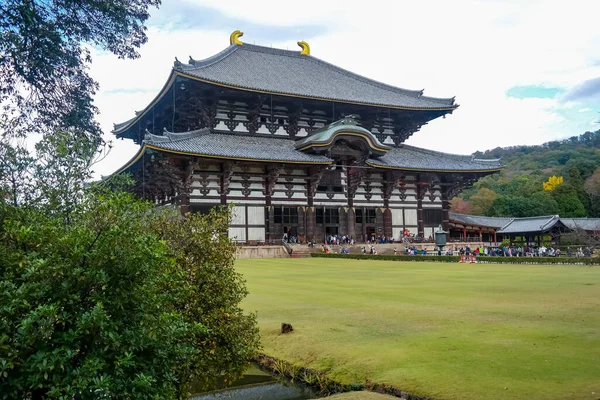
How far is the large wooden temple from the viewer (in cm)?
3709

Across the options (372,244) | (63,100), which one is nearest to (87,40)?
(63,100)

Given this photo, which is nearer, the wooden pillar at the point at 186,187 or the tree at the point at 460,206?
the wooden pillar at the point at 186,187

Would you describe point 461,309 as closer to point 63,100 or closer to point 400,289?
point 400,289

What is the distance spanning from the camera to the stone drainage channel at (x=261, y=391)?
867 cm

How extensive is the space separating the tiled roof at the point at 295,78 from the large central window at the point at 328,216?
29.9 ft

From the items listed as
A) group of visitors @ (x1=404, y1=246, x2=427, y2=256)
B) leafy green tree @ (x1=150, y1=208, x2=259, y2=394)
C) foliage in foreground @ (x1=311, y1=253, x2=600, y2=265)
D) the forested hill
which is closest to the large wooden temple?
group of visitors @ (x1=404, y1=246, x2=427, y2=256)

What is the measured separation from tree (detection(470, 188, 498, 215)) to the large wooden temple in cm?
3734

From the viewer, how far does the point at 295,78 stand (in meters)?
46.5

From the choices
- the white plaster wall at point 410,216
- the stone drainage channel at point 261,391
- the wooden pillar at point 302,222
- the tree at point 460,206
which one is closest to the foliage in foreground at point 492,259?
the wooden pillar at point 302,222

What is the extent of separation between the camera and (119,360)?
4539 millimetres

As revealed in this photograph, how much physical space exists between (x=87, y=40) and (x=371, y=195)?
35.0m

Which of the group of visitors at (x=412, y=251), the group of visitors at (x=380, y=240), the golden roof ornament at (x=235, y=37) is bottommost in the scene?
the group of visitors at (x=412, y=251)

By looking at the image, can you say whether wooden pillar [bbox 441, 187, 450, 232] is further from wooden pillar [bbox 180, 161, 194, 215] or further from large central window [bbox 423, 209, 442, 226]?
wooden pillar [bbox 180, 161, 194, 215]

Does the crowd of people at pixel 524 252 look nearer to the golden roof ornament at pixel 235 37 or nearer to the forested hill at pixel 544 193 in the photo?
the golden roof ornament at pixel 235 37
